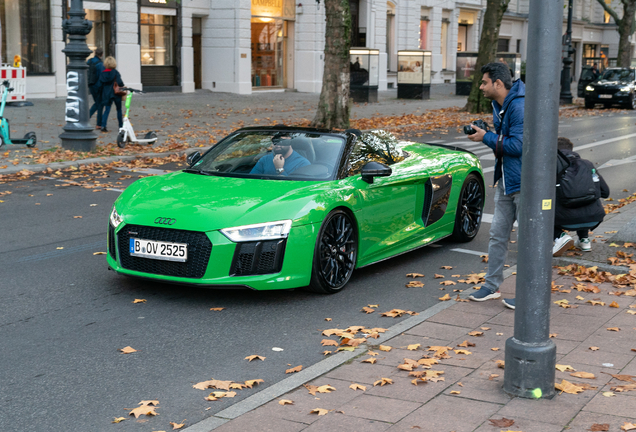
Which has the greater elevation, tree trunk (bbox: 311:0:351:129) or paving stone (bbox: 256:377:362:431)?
tree trunk (bbox: 311:0:351:129)

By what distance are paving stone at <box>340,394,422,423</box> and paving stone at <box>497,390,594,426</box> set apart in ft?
1.54

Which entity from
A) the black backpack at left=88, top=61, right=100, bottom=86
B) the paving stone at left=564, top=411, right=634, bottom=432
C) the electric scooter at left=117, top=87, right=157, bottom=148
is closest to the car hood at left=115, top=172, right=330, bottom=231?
the paving stone at left=564, top=411, right=634, bottom=432

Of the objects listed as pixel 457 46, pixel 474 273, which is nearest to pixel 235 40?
pixel 457 46

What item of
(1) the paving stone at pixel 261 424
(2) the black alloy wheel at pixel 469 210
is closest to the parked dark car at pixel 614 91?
(2) the black alloy wheel at pixel 469 210

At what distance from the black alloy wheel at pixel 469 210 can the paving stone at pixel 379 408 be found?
4262mm

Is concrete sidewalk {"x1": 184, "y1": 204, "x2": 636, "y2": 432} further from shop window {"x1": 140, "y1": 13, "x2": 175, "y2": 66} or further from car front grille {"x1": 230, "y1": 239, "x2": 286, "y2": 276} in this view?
shop window {"x1": 140, "y1": 13, "x2": 175, "y2": 66}

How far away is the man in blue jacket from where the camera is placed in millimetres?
5977

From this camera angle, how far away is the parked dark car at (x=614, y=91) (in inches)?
1283

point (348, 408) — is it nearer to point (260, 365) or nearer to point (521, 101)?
point (260, 365)

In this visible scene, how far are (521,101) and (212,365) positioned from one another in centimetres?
296

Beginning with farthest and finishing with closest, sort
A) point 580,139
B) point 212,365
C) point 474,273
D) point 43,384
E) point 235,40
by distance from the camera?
point 235,40, point 580,139, point 474,273, point 212,365, point 43,384

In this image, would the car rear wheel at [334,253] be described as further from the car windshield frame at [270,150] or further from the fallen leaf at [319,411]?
the fallen leaf at [319,411]

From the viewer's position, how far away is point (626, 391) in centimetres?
431

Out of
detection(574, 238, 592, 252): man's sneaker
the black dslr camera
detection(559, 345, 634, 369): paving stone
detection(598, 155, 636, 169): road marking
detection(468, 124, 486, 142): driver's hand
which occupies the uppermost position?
the black dslr camera
